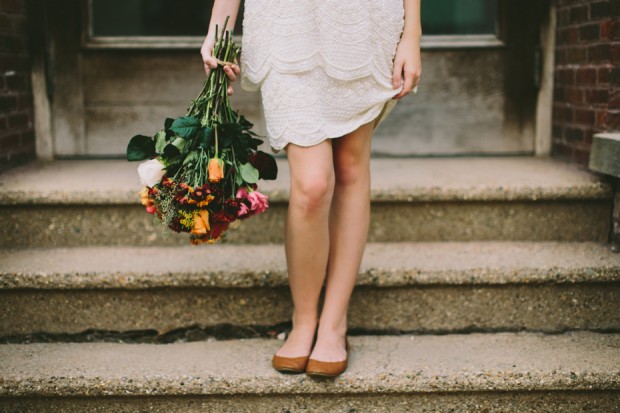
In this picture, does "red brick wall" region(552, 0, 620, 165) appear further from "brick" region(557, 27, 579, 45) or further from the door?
the door

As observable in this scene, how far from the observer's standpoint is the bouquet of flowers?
5.87ft

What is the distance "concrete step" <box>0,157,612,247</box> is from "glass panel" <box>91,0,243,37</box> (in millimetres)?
916

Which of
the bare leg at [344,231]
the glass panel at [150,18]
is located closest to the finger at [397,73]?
the bare leg at [344,231]

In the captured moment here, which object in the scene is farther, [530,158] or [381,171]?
[530,158]

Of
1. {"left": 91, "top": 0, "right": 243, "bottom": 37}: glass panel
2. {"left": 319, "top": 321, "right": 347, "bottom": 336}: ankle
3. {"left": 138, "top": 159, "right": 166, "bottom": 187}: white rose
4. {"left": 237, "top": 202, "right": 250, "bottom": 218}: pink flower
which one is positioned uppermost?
{"left": 91, "top": 0, "right": 243, "bottom": 37}: glass panel

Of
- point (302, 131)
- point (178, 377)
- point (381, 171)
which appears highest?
point (302, 131)

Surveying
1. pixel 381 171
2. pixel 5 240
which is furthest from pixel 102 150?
pixel 381 171

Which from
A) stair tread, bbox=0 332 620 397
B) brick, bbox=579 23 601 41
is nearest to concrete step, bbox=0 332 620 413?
stair tread, bbox=0 332 620 397

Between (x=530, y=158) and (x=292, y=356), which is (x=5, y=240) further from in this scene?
(x=530, y=158)

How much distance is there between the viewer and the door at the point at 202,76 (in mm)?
3123

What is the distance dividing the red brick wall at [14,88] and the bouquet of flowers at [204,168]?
3.83ft

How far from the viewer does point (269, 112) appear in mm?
1936

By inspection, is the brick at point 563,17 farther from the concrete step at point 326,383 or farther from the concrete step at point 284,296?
the concrete step at point 326,383

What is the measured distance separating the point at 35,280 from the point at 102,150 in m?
1.09
